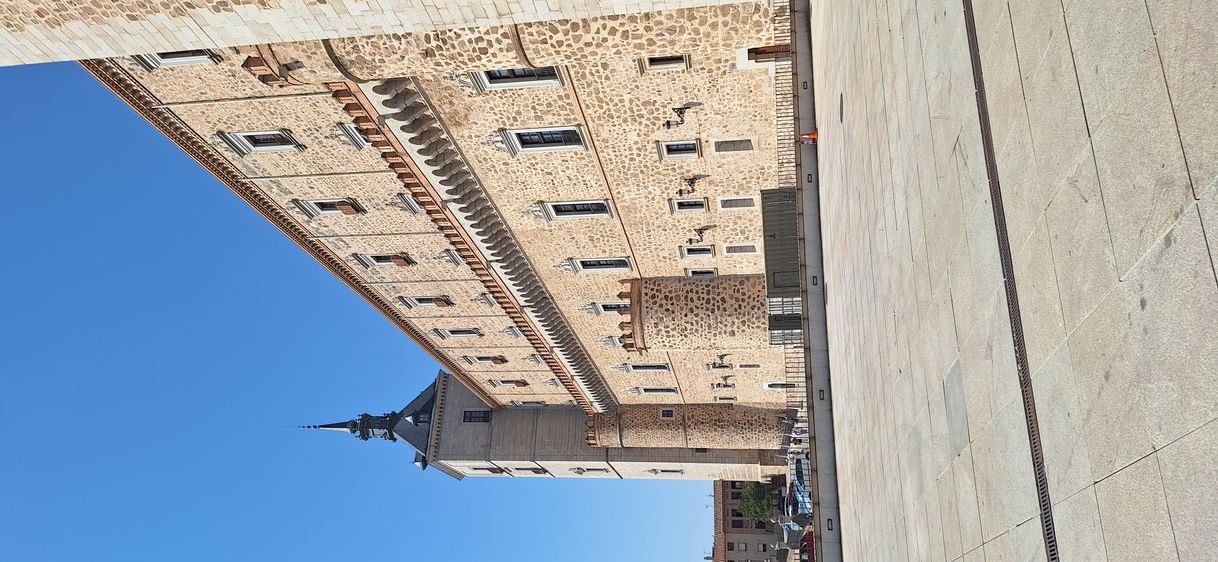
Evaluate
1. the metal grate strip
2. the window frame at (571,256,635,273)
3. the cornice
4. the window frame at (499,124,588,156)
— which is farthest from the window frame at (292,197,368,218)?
the metal grate strip

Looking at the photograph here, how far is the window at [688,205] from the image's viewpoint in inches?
703

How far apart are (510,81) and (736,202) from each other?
612 cm

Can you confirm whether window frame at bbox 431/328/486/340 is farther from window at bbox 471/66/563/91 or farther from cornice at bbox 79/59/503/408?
window at bbox 471/66/563/91

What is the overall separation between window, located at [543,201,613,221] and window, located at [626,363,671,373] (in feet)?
30.3

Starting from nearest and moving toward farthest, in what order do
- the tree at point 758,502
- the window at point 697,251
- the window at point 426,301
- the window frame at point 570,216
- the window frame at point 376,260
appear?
the window frame at point 570,216, the window at point 697,251, the window frame at point 376,260, the window at point 426,301, the tree at point 758,502

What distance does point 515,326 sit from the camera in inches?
975

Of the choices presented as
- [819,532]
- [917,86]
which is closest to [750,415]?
[819,532]

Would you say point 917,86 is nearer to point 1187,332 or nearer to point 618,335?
point 1187,332

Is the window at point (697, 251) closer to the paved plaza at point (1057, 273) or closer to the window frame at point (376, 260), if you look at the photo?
the window frame at point (376, 260)

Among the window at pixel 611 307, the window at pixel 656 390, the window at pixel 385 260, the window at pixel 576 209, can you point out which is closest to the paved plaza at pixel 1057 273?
the window at pixel 576 209

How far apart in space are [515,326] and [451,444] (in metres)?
11.3

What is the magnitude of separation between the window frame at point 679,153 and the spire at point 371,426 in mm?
31790

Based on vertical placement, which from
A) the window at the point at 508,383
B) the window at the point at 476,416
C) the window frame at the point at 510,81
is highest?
the window frame at the point at 510,81

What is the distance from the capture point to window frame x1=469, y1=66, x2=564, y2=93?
14.1m
